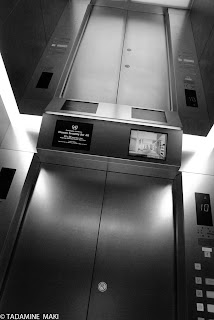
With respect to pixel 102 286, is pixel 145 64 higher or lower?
higher

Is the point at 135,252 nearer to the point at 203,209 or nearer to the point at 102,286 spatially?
the point at 102,286

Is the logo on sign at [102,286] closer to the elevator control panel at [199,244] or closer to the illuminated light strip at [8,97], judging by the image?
the elevator control panel at [199,244]

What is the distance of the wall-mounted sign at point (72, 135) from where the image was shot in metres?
3.00

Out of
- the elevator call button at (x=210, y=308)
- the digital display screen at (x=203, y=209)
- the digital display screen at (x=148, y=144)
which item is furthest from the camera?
the digital display screen at (x=148, y=144)

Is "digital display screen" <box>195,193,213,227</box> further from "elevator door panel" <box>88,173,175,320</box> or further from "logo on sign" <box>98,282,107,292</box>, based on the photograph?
"logo on sign" <box>98,282,107,292</box>

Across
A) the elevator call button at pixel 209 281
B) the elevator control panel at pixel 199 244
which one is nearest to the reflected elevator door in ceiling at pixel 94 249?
the elevator control panel at pixel 199 244

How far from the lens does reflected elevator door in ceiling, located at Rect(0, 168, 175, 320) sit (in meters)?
2.39

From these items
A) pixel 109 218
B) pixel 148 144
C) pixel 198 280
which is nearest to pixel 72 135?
pixel 148 144

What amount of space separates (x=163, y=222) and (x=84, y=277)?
0.84 m

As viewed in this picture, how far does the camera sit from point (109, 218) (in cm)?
282

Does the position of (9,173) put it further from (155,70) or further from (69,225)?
(155,70)

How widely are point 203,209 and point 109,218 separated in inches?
33.2

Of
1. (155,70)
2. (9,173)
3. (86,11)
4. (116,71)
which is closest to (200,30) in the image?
(155,70)

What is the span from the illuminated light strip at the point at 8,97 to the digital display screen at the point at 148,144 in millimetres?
1283
